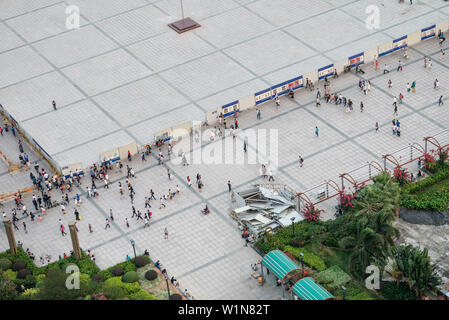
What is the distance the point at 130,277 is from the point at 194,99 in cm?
3113

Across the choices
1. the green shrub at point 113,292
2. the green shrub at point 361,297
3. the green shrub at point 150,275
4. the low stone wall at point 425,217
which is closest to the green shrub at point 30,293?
the green shrub at point 113,292

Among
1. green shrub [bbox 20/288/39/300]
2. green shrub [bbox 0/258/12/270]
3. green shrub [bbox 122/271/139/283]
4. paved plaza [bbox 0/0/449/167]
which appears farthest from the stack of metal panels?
green shrub [bbox 0/258/12/270]

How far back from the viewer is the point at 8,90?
10725 centimetres

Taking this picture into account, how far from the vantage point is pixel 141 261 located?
80.8 meters

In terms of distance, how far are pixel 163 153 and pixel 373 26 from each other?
36721mm

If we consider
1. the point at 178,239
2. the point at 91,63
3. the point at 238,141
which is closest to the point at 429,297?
the point at 178,239

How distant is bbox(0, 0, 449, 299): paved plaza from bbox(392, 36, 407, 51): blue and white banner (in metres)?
1.74

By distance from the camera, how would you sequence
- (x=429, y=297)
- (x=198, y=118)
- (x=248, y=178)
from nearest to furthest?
(x=429, y=297)
(x=248, y=178)
(x=198, y=118)

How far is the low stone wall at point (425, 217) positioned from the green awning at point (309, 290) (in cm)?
1474

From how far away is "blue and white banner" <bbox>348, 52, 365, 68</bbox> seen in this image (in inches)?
4235

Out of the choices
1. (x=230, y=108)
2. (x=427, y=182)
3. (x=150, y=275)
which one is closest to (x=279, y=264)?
(x=150, y=275)

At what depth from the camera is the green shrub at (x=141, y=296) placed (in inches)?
2975

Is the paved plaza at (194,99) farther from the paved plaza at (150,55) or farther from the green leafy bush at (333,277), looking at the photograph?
the green leafy bush at (333,277)

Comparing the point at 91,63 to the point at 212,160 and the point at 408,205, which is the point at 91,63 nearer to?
the point at 212,160
